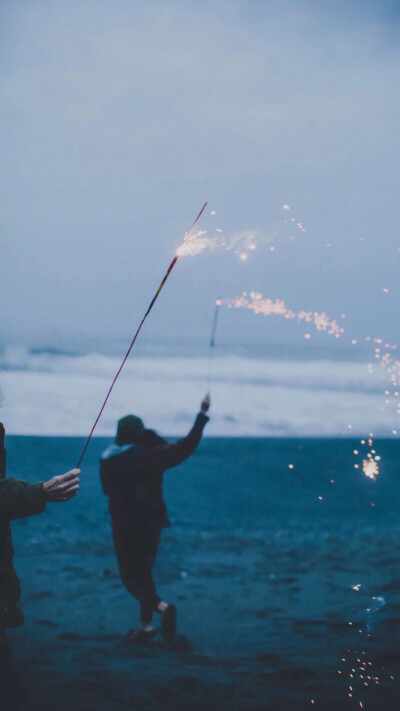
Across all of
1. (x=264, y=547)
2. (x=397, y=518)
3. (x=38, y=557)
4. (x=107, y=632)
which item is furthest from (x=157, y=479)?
(x=397, y=518)

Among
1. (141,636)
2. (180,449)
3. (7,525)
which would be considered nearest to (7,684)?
(7,525)

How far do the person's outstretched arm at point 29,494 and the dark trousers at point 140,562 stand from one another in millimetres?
3010

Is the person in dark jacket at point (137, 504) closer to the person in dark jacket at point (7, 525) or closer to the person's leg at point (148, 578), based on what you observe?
the person's leg at point (148, 578)

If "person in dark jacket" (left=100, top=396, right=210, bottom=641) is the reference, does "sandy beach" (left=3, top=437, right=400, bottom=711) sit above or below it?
below

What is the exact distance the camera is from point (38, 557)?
959 cm

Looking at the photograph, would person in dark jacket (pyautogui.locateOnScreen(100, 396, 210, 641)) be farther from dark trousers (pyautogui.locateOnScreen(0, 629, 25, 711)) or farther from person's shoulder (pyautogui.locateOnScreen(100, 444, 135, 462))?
dark trousers (pyautogui.locateOnScreen(0, 629, 25, 711))

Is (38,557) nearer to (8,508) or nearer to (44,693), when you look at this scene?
(44,693)

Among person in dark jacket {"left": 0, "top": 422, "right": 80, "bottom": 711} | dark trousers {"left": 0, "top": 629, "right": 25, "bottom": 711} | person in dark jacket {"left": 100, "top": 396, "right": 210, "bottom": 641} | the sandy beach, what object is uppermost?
person in dark jacket {"left": 0, "top": 422, "right": 80, "bottom": 711}

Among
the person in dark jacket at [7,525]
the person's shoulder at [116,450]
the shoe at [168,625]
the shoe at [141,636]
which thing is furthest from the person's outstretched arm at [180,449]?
the person in dark jacket at [7,525]

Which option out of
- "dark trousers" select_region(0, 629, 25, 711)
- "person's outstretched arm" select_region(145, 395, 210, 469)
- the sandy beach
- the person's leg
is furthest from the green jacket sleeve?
the person's leg

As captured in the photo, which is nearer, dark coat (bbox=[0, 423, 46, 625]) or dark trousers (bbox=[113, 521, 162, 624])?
dark coat (bbox=[0, 423, 46, 625])

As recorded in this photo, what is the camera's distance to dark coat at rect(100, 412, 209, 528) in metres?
5.30

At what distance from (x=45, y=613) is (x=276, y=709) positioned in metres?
3.27

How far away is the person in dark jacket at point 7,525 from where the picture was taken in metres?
2.49
